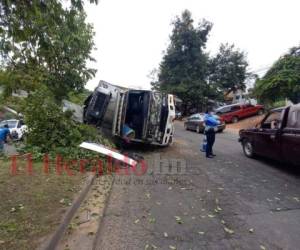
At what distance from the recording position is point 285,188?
614cm

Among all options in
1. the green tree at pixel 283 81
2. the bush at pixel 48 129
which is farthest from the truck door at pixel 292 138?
the green tree at pixel 283 81

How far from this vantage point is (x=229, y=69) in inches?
1580

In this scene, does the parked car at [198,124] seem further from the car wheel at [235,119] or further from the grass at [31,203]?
the grass at [31,203]

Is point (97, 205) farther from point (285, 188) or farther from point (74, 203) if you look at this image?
point (285, 188)

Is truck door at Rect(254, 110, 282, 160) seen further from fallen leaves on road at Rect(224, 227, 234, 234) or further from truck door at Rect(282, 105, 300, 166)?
fallen leaves on road at Rect(224, 227, 234, 234)

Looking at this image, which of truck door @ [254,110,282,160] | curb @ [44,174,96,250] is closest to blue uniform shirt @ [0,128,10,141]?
curb @ [44,174,96,250]

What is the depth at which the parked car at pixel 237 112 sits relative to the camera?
2816 cm

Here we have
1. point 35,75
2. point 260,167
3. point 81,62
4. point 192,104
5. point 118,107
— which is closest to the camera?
point 260,167

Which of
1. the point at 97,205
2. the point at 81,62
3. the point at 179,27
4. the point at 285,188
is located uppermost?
the point at 179,27

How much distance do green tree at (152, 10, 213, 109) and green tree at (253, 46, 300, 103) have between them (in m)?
13.9

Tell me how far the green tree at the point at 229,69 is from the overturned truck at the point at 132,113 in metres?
30.5

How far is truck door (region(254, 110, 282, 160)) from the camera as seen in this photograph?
299 inches

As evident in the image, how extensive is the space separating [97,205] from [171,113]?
6715mm

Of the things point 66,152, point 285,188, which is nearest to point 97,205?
point 66,152
